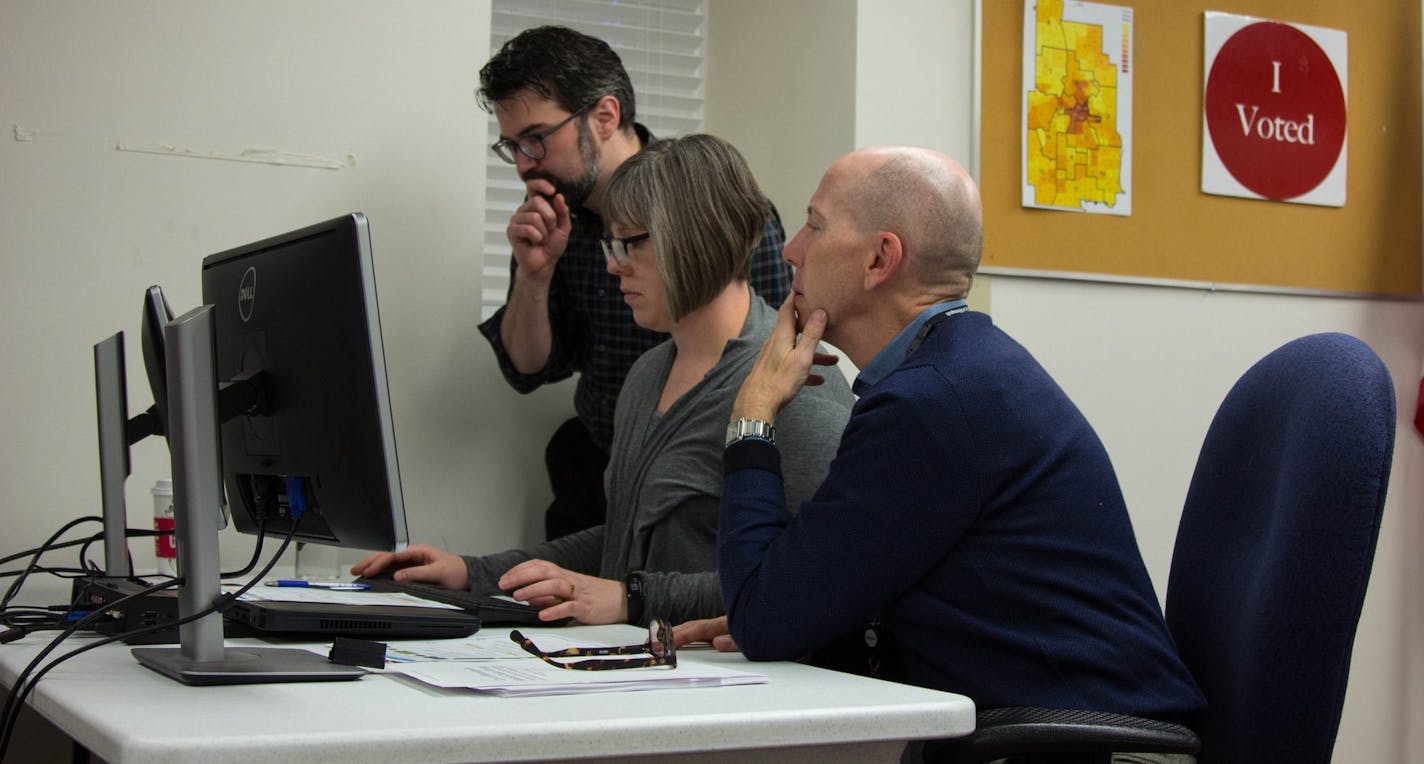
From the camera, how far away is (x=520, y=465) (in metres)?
2.56

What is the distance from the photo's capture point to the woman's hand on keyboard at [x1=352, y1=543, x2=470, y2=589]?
1.91 meters

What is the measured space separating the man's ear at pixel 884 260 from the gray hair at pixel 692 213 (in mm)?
435

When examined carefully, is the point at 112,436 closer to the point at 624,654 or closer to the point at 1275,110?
the point at 624,654

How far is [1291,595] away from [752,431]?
1.86 feet

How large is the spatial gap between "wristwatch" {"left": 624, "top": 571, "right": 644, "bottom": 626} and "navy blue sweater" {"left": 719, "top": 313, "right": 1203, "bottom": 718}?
27 centimetres

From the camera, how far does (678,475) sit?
181cm

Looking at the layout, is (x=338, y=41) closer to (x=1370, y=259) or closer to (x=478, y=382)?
(x=478, y=382)

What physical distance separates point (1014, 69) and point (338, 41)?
1.34m

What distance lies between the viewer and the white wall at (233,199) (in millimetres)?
2225

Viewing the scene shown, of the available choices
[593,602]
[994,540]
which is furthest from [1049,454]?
[593,602]

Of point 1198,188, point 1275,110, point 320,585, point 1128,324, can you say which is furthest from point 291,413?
point 1275,110

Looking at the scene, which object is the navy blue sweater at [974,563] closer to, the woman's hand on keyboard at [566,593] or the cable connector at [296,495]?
the woman's hand on keyboard at [566,593]

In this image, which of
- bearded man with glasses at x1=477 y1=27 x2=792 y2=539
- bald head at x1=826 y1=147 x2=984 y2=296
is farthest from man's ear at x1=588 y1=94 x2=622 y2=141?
bald head at x1=826 y1=147 x2=984 y2=296

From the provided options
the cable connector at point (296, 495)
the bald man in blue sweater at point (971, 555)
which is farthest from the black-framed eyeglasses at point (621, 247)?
the cable connector at point (296, 495)
